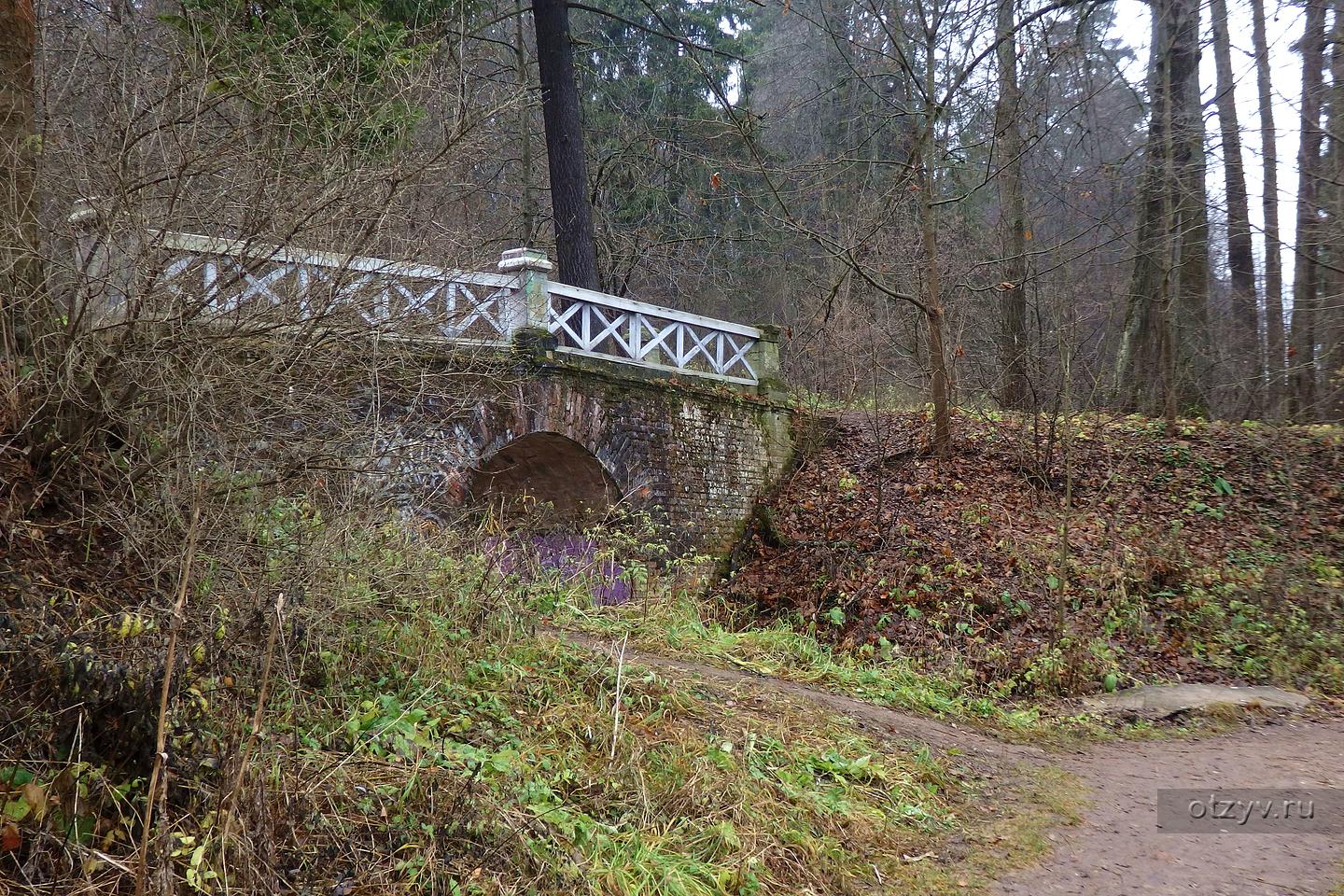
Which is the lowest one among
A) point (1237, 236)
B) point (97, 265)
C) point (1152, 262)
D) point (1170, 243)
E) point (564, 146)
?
point (97, 265)

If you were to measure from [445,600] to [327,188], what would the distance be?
2518 millimetres

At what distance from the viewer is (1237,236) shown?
15195 millimetres

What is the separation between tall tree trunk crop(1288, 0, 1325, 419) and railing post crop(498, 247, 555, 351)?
356 inches

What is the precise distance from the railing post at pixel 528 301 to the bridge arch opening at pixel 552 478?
1.11 metres

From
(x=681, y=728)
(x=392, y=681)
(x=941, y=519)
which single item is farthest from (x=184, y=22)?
(x=941, y=519)

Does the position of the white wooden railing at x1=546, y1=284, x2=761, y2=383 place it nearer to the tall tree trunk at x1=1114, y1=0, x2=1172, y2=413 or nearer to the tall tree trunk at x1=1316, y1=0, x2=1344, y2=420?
the tall tree trunk at x1=1114, y1=0, x2=1172, y2=413

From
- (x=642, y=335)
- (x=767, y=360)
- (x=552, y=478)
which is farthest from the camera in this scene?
(x=767, y=360)

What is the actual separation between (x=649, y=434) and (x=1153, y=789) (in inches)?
282

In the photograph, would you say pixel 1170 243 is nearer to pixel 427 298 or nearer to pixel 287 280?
pixel 427 298

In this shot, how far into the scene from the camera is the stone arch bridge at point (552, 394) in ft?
17.6

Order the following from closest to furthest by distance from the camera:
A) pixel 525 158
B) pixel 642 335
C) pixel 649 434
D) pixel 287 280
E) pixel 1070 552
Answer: pixel 287 280 < pixel 1070 552 < pixel 649 434 < pixel 642 335 < pixel 525 158

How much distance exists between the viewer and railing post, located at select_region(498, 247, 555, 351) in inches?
407

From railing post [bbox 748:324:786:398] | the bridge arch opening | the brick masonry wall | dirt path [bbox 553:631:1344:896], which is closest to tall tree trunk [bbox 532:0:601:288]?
railing post [bbox 748:324:786:398]

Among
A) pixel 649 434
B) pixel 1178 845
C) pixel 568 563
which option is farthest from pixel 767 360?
pixel 1178 845
